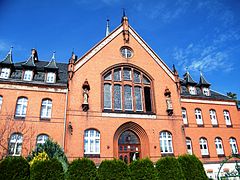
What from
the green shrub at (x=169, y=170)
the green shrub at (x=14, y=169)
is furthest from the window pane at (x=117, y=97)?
the green shrub at (x=14, y=169)

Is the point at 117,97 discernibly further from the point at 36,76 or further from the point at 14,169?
the point at 14,169

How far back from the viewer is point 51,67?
2177 centimetres

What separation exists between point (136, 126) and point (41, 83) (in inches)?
419

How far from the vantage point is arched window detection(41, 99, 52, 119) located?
1961 centimetres

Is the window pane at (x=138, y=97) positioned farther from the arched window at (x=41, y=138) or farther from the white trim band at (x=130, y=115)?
the arched window at (x=41, y=138)

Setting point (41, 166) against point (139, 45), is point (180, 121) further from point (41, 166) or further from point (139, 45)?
point (41, 166)

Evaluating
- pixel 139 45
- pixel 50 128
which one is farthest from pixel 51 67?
pixel 139 45

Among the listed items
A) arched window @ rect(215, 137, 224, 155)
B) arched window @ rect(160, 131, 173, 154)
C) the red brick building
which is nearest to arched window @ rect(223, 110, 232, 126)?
the red brick building

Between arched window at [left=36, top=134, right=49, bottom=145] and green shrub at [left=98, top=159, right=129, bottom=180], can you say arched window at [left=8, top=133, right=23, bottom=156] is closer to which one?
arched window at [left=36, top=134, right=49, bottom=145]

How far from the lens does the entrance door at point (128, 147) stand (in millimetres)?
19786

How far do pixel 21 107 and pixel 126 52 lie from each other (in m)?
12.8

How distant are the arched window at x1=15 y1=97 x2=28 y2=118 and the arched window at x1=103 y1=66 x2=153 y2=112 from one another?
7695 millimetres

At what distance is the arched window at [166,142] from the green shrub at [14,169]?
13.2 meters

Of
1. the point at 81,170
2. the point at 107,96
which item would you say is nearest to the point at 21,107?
the point at 107,96
